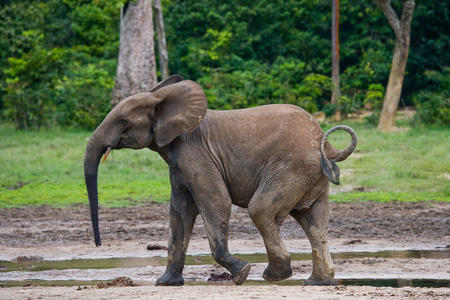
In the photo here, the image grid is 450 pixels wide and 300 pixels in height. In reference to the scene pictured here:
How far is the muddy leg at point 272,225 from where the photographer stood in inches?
285

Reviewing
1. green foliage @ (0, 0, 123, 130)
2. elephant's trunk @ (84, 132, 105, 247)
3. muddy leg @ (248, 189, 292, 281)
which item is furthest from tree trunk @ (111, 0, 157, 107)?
muddy leg @ (248, 189, 292, 281)

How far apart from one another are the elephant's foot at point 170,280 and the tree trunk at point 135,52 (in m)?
15.0

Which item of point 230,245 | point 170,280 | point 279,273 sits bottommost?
point 230,245

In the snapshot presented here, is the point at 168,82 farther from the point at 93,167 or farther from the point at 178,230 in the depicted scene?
the point at 178,230

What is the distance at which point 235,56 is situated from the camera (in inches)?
1054

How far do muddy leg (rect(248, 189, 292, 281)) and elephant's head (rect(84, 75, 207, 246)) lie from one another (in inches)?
36.7

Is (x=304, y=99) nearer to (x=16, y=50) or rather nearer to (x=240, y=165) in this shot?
(x=16, y=50)

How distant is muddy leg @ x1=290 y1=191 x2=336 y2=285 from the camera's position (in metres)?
7.32

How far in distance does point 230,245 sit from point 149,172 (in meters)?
6.09

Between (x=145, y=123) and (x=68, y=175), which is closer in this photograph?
(x=145, y=123)

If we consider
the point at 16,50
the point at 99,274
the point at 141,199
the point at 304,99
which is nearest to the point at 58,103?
the point at 16,50

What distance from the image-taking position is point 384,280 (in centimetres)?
771

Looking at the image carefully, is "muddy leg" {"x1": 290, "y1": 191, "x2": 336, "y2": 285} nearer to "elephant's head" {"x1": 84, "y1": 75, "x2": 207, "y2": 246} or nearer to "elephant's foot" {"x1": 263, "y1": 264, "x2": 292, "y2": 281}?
"elephant's foot" {"x1": 263, "y1": 264, "x2": 292, "y2": 281}

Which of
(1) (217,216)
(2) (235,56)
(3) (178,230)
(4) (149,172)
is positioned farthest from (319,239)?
(2) (235,56)
